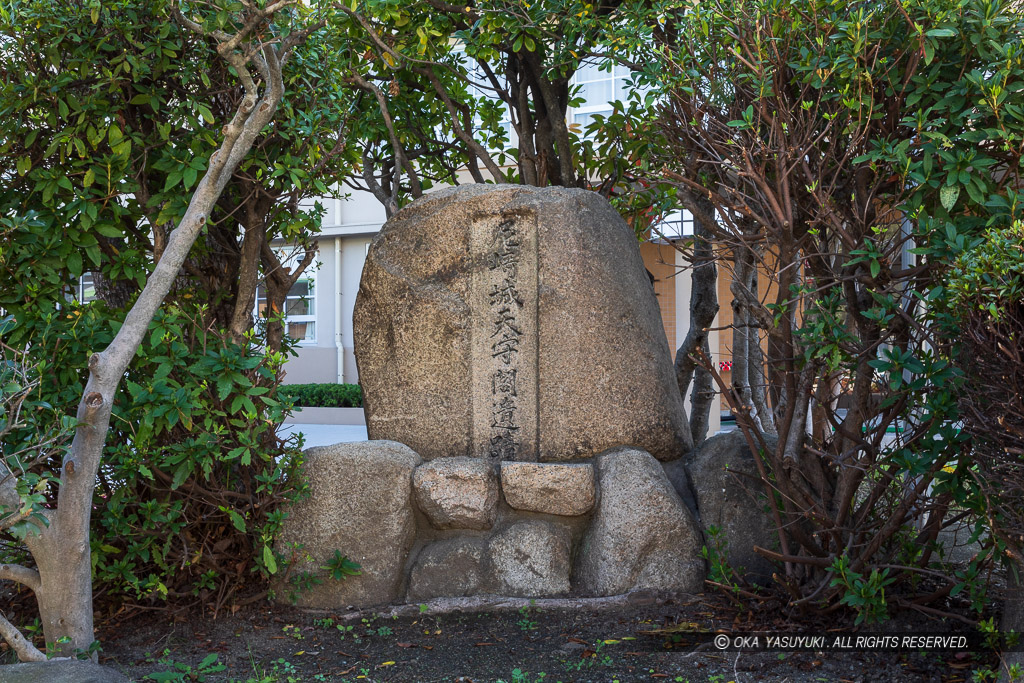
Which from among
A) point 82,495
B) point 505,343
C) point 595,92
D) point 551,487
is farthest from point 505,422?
point 595,92

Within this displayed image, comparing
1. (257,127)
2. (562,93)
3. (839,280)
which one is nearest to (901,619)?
(839,280)

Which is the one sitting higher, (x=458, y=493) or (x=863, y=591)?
(x=458, y=493)

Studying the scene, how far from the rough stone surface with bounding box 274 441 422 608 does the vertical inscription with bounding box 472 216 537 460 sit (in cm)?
61

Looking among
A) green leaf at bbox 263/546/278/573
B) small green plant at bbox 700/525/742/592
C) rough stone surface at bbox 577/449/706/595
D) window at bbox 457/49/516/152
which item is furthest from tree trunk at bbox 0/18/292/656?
window at bbox 457/49/516/152

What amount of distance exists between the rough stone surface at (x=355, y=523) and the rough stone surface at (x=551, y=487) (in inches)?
22.6

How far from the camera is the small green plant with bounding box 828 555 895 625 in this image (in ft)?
11.6

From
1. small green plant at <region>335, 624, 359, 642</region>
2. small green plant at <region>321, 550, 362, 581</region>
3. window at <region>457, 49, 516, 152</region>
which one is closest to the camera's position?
small green plant at <region>335, 624, 359, 642</region>

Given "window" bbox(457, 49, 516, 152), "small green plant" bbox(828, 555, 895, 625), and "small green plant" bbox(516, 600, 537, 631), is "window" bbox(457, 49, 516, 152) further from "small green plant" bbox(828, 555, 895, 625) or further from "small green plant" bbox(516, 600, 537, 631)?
"small green plant" bbox(828, 555, 895, 625)

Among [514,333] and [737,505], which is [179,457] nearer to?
[514,333]

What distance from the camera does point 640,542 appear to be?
4.43 meters

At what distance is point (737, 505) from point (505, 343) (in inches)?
62.1

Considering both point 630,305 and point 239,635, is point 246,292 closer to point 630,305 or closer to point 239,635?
point 239,635

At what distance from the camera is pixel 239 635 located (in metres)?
4.06

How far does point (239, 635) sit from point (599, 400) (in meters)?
2.25
